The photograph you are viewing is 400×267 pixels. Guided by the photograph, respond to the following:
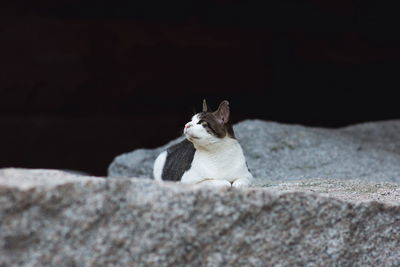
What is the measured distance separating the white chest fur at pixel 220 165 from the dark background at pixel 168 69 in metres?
3.53

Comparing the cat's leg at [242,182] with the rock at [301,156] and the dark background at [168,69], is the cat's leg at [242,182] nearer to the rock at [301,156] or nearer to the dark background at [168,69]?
the rock at [301,156]

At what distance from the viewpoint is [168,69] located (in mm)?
6559

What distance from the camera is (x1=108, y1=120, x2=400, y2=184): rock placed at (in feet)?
14.2

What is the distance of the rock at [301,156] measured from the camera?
170 inches

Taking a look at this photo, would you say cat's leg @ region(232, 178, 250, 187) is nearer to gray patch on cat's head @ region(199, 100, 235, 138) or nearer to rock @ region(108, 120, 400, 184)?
gray patch on cat's head @ region(199, 100, 235, 138)

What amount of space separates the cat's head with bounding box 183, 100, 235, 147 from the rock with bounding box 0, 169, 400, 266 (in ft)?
2.58

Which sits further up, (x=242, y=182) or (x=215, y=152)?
(x=215, y=152)

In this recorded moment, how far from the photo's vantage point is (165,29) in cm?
652

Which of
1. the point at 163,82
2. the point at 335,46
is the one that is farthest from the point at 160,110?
the point at 335,46

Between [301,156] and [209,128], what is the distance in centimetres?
193

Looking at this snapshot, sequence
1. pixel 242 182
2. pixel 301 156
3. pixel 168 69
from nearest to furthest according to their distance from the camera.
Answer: pixel 242 182, pixel 301 156, pixel 168 69

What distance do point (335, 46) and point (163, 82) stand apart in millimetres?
1867

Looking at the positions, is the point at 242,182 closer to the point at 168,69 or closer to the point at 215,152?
the point at 215,152

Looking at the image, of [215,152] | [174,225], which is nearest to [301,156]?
[215,152]
